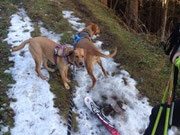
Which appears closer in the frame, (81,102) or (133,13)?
(81,102)

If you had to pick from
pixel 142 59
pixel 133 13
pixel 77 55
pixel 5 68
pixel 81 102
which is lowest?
pixel 81 102

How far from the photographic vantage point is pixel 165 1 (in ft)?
24.1

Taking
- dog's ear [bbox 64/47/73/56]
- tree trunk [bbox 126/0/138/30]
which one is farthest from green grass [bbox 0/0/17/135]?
tree trunk [bbox 126/0/138/30]

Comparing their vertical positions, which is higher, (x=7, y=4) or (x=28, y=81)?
(x=7, y=4)

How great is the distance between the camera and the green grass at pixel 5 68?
2.78m

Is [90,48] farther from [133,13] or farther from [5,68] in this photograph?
[133,13]

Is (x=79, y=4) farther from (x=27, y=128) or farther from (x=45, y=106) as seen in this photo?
Answer: (x=27, y=128)

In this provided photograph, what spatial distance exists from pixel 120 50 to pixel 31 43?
308cm

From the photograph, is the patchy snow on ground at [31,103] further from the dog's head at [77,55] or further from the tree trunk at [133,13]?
the tree trunk at [133,13]

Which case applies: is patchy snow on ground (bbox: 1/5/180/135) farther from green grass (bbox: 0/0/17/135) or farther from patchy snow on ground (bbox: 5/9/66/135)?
green grass (bbox: 0/0/17/135)

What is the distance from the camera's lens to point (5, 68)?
3.93 meters

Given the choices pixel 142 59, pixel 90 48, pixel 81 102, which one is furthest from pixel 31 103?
pixel 142 59

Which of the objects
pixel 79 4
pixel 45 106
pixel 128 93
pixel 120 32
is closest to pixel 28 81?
pixel 45 106

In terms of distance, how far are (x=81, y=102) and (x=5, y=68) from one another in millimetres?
2356
